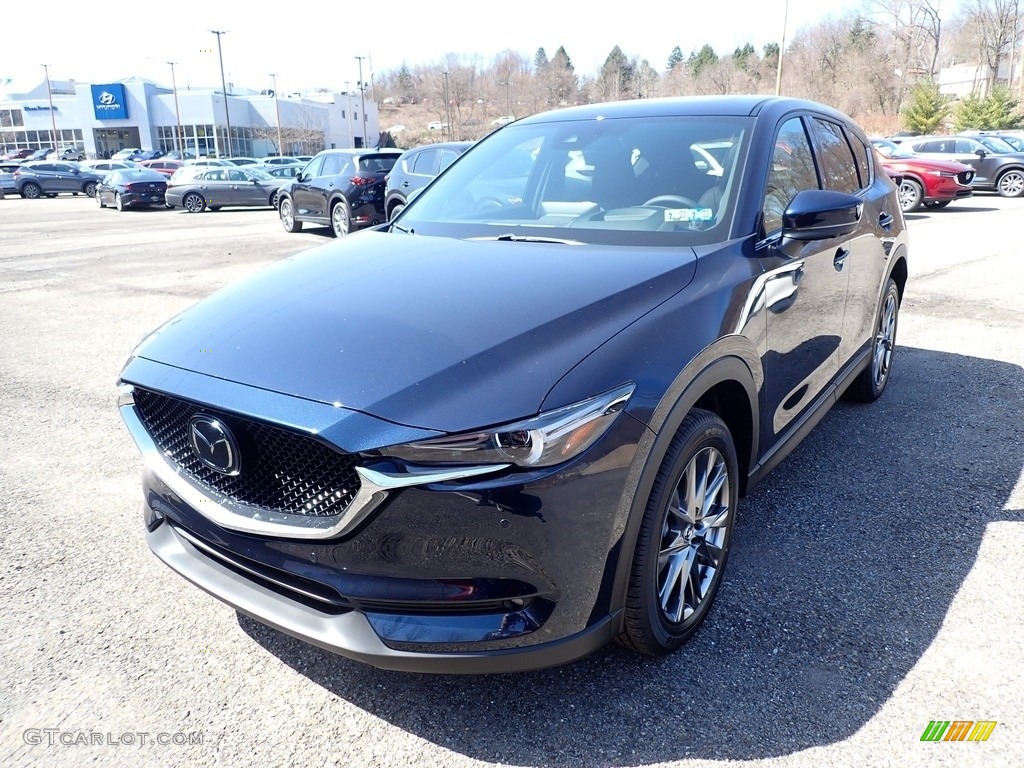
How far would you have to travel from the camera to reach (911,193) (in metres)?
18.4

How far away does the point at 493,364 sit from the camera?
2117mm

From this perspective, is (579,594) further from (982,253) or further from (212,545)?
(982,253)

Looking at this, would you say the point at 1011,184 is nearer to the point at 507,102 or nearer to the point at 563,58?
the point at 507,102

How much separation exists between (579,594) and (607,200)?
182 centimetres

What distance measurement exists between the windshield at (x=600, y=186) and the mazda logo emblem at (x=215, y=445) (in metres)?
1.47

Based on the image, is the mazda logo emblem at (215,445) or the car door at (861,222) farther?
the car door at (861,222)

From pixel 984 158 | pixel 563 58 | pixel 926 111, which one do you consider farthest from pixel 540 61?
pixel 984 158

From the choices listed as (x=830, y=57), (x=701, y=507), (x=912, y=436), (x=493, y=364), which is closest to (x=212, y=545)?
(x=493, y=364)

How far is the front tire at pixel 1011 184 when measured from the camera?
21453 mm

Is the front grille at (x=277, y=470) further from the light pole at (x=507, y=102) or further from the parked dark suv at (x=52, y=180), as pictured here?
the light pole at (x=507, y=102)

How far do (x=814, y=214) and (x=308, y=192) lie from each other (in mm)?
14308

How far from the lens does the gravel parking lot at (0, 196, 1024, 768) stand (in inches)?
89.4

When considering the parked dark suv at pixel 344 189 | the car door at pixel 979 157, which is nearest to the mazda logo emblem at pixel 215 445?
the parked dark suv at pixel 344 189

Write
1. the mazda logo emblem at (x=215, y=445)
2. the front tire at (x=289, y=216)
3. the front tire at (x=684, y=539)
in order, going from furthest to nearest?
the front tire at (x=289, y=216) → the front tire at (x=684, y=539) → the mazda logo emblem at (x=215, y=445)
